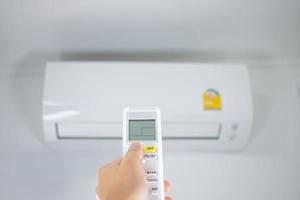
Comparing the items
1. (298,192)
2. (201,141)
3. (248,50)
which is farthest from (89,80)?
(298,192)

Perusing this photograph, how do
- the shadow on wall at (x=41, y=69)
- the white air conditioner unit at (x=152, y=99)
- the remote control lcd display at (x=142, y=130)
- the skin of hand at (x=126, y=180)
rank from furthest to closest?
1. the shadow on wall at (x=41, y=69)
2. the white air conditioner unit at (x=152, y=99)
3. the remote control lcd display at (x=142, y=130)
4. the skin of hand at (x=126, y=180)

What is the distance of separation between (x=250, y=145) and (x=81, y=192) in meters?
0.68

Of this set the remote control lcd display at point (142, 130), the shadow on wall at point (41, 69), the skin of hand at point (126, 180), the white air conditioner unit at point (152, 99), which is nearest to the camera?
the skin of hand at point (126, 180)

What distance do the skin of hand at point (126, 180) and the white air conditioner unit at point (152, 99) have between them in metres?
0.45

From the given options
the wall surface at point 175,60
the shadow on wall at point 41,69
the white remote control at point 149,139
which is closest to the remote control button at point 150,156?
the white remote control at point 149,139

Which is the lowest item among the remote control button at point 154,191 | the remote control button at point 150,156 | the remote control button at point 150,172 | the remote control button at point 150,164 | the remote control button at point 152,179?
the remote control button at point 154,191

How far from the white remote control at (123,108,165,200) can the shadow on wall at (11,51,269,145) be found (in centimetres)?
57

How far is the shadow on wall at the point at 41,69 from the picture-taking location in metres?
1.32

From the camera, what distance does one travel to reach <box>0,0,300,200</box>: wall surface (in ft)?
3.85

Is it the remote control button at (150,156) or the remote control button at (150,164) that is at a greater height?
the remote control button at (150,156)

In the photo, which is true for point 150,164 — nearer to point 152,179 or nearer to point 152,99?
point 152,179

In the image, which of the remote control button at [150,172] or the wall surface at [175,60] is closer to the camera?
the remote control button at [150,172]

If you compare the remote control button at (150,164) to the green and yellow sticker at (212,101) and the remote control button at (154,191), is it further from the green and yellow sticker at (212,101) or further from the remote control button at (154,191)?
the green and yellow sticker at (212,101)

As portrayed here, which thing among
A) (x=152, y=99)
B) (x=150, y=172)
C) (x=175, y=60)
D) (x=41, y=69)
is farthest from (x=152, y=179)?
(x=41, y=69)
